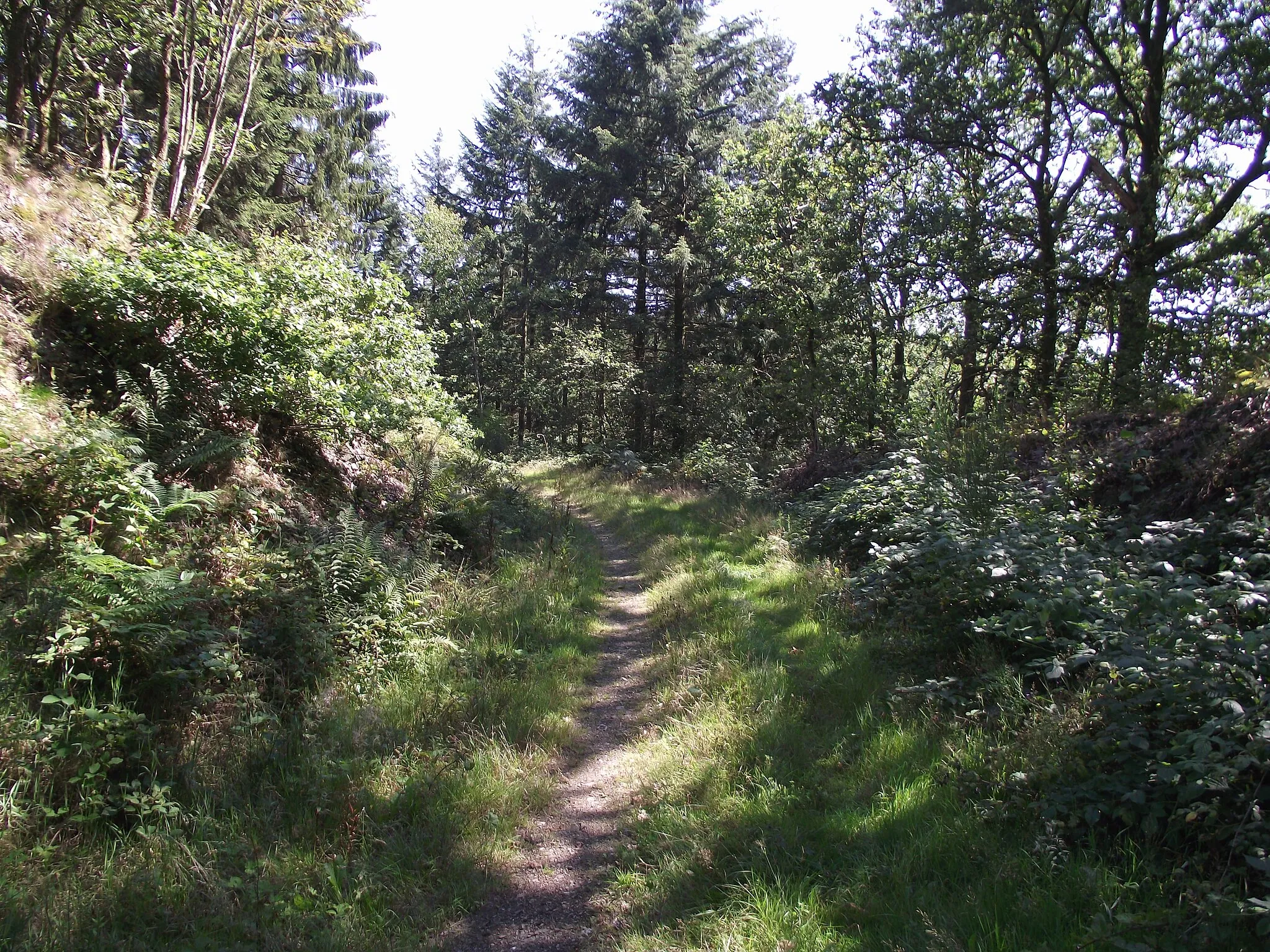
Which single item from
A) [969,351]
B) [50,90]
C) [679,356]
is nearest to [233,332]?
[50,90]

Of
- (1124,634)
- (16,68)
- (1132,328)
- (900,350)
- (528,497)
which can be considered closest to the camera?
(1124,634)

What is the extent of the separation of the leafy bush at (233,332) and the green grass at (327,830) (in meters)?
3.25

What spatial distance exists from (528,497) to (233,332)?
633cm

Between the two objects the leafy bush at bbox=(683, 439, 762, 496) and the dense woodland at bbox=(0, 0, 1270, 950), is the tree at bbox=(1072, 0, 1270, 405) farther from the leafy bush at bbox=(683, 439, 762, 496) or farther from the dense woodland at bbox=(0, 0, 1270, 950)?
the leafy bush at bbox=(683, 439, 762, 496)

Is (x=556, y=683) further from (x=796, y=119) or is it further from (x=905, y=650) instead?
(x=796, y=119)

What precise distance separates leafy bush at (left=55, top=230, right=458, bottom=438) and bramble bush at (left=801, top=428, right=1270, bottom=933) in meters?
6.25

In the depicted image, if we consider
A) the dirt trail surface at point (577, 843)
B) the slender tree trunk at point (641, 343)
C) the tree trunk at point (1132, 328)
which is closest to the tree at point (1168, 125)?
the tree trunk at point (1132, 328)

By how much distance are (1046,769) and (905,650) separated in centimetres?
199

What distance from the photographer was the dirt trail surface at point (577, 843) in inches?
123

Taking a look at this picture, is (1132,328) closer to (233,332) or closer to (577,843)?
(577,843)

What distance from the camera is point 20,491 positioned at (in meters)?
4.23

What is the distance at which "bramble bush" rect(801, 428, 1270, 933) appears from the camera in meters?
2.62

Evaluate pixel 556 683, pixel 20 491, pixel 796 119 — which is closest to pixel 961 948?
pixel 556 683

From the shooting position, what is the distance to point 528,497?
473 inches
